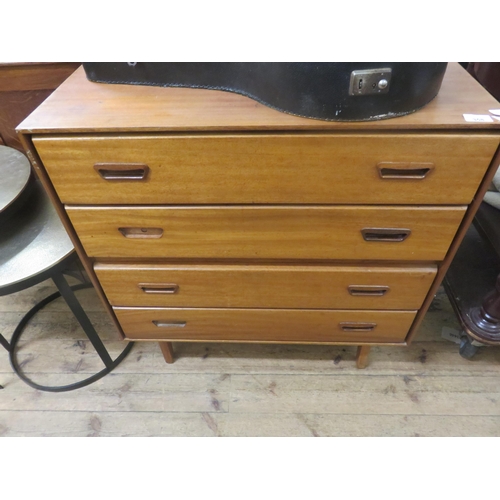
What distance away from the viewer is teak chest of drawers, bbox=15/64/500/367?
2.26ft

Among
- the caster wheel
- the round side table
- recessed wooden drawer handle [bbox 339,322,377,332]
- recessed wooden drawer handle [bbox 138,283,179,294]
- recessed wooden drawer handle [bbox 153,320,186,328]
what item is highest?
the round side table

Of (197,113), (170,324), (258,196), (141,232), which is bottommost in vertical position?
(170,324)

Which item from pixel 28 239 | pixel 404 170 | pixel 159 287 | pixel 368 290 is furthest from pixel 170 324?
pixel 404 170

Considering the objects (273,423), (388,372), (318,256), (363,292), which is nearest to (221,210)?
(318,256)

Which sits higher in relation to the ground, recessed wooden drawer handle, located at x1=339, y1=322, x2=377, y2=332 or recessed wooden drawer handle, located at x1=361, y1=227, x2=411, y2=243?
recessed wooden drawer handle, located at x1=361, y1=227, x2=411, y2=243

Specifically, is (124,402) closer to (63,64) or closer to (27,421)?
(27,421)

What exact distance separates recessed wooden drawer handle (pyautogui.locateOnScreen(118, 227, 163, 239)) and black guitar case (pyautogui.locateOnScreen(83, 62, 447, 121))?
353 millimetres

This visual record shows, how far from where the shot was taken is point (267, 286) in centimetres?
97

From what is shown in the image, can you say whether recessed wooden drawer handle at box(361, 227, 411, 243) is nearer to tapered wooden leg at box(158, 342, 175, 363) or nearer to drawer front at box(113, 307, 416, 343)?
drawer front at box(113, 307, 416, 343)

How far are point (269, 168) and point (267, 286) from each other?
1.14 ft

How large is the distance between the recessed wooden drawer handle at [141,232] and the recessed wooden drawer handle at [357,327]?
571 millimetres

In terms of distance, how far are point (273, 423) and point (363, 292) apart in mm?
507

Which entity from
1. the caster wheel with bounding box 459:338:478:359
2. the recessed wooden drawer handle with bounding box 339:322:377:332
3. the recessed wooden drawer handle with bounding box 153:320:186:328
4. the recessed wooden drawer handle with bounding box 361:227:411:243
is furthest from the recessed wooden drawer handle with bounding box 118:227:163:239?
the caster wheel with bounding box 459:338:478:359

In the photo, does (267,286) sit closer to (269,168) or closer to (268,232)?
(268,232)
